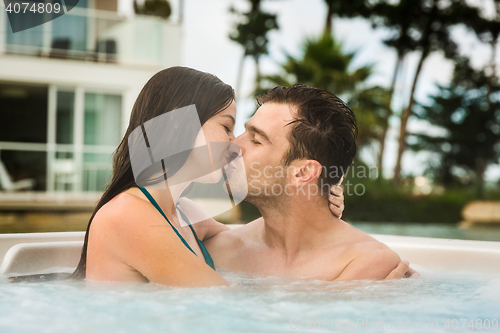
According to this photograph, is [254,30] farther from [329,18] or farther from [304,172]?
[304,172]

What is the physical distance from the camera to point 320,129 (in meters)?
2.14

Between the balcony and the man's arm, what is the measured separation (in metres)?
8.53

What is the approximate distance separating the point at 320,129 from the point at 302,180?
10.0 inches

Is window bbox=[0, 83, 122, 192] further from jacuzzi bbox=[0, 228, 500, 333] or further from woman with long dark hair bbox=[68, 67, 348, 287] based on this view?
woman with long dark hair bbox=[68, 67, 348, 287]

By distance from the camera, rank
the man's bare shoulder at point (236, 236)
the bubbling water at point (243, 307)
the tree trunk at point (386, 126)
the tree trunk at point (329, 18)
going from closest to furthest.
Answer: the bubbling water at point (243, 307), the man's bare shoulder at point (236, 236), the tree trunk at point (386, 126), the tree trunk at point (329, 18)

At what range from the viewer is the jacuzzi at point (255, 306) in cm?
143

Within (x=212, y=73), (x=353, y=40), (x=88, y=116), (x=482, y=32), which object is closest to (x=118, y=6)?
(x=88, y=116)

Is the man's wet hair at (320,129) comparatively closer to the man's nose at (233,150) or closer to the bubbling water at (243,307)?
the man's nose at (233,150)

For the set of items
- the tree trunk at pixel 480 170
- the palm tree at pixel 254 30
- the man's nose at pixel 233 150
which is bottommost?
the tree trunk at pixel 480 170

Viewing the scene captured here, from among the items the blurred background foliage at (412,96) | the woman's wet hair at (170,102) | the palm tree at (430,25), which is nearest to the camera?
the woman's wet hair at (170,102)

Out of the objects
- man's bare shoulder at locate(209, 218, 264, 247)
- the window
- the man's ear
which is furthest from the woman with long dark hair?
the window

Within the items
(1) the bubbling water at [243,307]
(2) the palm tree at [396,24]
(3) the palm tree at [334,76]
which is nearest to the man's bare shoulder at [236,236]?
(1) the bubbling water at [243,307]

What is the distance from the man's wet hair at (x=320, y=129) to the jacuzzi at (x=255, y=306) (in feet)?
1.87

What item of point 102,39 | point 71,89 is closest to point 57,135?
point 71,89
